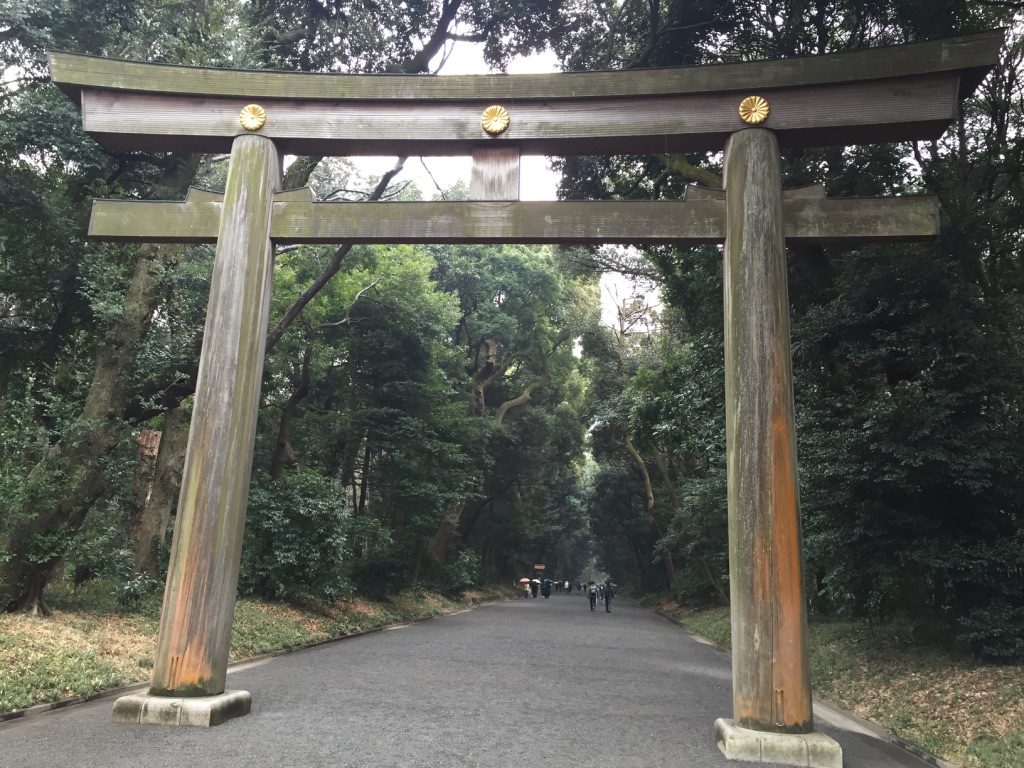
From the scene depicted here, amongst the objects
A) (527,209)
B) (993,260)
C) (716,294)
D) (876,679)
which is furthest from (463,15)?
(876,679)

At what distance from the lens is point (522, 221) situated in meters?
6.09

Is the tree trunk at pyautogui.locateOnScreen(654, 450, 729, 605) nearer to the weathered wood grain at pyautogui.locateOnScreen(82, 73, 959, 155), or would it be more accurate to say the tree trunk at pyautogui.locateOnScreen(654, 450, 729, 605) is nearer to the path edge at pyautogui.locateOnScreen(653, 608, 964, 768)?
the path edge at pyautogui.locateOnScreen(653, 608, 964, 768)

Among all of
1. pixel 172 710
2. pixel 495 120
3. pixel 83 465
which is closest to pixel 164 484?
pixel 83 465

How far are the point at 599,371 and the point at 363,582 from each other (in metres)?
14.0

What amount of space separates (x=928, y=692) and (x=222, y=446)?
8293mm

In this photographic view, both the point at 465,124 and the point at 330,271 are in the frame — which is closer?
the point at 465,124

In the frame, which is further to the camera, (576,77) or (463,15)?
(463,15)

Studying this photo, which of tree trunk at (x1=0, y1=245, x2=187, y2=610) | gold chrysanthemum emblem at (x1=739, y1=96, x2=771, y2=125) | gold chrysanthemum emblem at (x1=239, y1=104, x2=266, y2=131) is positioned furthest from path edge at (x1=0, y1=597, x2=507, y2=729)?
gold chrysanthemum emblem at (x1=739, y1=96, x2=771, y2=125)

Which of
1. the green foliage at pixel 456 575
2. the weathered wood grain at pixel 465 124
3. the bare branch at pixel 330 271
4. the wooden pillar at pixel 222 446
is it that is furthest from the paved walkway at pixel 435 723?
the green foliage at pixel 456 575

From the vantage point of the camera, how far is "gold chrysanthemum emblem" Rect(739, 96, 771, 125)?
600cm

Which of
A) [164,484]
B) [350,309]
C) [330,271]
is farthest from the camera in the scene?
[350,309]

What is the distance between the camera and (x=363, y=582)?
19219 mm

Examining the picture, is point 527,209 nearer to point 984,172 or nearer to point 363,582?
point 984,172

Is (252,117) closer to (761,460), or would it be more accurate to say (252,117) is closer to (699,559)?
(761,460)
